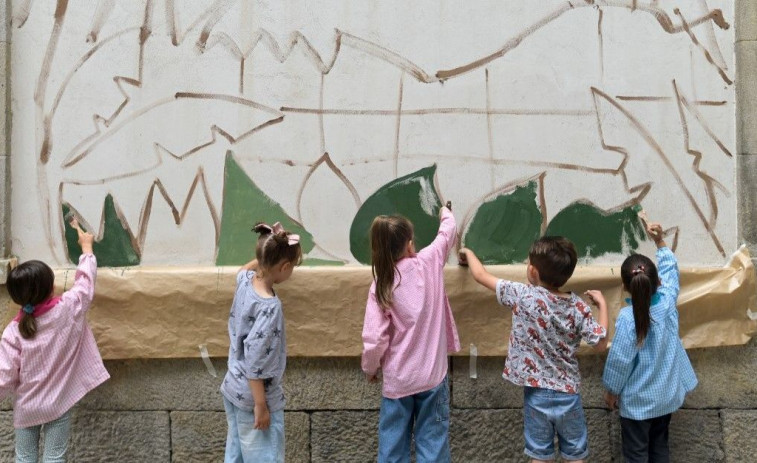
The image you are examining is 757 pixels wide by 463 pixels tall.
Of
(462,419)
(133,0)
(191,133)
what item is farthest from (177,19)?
(462,419)

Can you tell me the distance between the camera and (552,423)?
3.25m

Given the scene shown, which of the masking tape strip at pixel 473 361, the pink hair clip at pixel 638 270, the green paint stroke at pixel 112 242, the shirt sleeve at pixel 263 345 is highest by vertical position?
the green paint stroke at pixel 112 242

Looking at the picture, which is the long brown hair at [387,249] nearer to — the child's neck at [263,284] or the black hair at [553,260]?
the child's neck at [263,284]

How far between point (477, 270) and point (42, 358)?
1892 millimetres

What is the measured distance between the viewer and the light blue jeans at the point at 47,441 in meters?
3.35

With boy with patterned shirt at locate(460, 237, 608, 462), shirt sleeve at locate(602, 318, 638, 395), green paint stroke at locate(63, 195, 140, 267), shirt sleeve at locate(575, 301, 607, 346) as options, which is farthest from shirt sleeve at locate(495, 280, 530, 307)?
green paint stroke at locate(63, 195, 140, 267)

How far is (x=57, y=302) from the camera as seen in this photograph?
10.8ft

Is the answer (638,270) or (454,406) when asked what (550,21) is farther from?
(454,406)

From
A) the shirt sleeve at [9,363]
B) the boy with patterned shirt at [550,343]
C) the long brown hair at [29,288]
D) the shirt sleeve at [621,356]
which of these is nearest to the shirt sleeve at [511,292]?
the boy with patterned shirt at [550,343]

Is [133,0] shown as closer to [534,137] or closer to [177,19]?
[177,19]

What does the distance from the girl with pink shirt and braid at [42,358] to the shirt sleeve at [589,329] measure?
2114 mm

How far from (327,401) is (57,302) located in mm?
1326

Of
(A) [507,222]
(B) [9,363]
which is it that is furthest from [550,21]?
(B) [9,363]

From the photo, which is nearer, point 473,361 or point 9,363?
point 9,363
